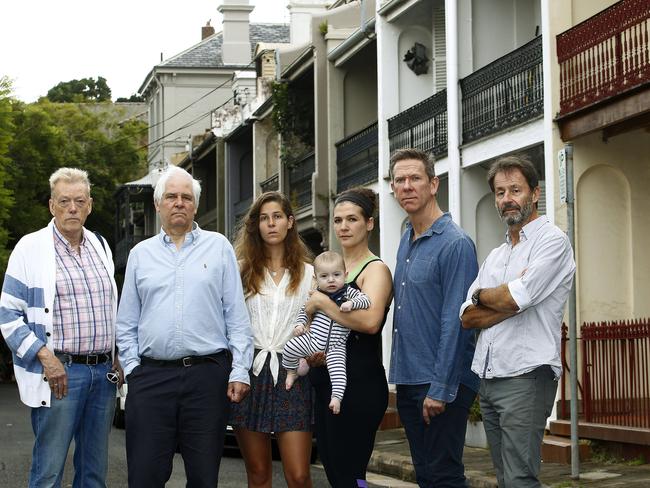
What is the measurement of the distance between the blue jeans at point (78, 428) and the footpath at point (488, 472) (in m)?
5.84

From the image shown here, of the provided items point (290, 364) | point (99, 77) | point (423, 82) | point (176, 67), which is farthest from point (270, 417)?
point (99, 77)

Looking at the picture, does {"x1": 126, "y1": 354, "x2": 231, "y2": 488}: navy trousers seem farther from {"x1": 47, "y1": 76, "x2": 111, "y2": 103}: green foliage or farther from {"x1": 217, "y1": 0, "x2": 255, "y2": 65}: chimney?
{"x1": 47, "y1": 76, "x2": 111, "y2": 103}: green foliage

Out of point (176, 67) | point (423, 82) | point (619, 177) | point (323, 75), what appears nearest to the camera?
point (619, 177)

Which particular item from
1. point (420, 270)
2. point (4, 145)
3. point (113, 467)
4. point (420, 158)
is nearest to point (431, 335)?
point (420, 270)

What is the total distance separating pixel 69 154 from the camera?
5500 centimetres

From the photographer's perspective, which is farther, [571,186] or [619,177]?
[619,177]

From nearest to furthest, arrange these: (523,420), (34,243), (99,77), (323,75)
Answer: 1. (523,420)
2. (34,243)
3. (323,75)
4. (99,77)

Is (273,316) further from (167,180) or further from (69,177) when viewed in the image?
(69,177)

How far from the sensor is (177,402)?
7.04 m

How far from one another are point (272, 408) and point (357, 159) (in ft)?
64.3

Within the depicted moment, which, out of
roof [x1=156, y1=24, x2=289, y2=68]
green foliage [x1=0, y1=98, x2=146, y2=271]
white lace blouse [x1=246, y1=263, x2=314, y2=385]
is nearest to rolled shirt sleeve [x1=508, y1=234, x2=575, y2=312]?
white lace blouse [x1=246, y1=263, x2=314, y2=385]

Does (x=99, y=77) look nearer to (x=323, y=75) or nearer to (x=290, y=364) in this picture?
(x=323, y=75)

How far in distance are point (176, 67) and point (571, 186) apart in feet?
151

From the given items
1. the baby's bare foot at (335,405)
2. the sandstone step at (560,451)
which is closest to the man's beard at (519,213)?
the baby's bare foot at (335,405)
